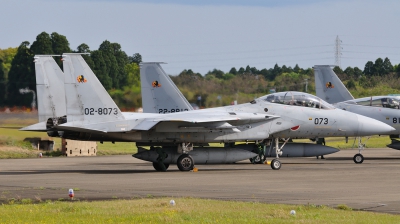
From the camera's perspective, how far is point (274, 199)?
1552 cm

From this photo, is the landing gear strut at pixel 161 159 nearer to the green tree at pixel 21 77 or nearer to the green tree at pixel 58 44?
the green tree at pixel 21 77

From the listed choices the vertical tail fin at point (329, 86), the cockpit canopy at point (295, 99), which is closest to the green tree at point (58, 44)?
the vertical tail fin at point (329, 86)

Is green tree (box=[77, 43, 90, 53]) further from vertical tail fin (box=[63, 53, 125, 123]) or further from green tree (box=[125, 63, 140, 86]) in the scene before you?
vertical tail fin (box=[63, 53, 125, 123])

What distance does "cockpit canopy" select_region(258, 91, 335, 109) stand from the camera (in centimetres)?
2716

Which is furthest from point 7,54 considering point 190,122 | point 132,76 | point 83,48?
point 190,122

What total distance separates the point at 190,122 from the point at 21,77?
22501 millimetres

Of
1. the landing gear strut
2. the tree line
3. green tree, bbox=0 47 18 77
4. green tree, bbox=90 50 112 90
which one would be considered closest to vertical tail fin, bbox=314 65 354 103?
the tree line

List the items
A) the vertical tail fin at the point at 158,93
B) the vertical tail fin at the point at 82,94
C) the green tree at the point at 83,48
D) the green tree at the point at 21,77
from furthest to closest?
the green tree at the point at 83,48
the green tree at the point at 21,77
the vertical tail fin at the point at 158,93
the vertical tail fin at the point at 82,94

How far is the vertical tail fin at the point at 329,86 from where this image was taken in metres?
36.7

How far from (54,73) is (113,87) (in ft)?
27.0

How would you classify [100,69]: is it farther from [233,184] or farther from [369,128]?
[233,184]

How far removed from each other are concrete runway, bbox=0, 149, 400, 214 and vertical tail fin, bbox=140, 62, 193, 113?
10.5ft

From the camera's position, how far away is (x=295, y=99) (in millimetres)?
27328

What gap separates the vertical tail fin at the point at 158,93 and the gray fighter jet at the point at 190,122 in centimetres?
377
